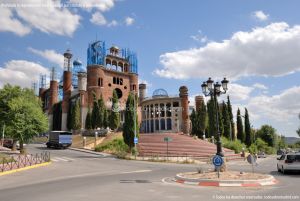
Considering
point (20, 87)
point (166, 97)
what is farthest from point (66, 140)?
point (166, 97)

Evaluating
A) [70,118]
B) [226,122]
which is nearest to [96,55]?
[70,118]

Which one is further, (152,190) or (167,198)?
(152,190)

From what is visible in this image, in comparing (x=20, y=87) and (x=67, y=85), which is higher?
(x=67, y=85)

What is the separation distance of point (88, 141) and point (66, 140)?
18.3ft

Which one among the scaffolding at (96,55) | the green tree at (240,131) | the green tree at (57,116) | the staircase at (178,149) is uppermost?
the scaffolding at (96,55)

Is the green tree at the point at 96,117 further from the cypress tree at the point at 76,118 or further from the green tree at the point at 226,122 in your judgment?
the green tree at the point at 226,122

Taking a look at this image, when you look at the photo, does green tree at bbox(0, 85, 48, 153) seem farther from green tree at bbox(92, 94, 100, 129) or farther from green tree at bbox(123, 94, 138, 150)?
green tree at bbox(92, 94, 100, 129)

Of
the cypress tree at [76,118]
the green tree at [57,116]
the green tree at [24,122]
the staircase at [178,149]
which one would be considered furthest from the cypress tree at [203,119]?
the green tree at [57,116]

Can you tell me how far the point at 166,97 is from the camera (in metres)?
68.4

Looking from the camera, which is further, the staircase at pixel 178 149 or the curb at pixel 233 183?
the staircase at pixel 178 149

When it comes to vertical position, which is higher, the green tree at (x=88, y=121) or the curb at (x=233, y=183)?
the green tree at (x=88, y=121)

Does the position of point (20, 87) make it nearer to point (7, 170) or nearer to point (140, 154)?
point (140, 154)

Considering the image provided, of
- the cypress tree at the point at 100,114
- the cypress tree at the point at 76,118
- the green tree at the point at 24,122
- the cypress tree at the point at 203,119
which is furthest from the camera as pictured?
the cypress tree at the point at 76,118

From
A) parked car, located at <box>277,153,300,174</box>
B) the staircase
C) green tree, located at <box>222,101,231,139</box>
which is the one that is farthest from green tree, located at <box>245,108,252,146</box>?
parked car, located at <box>277,153,300,174</box>
